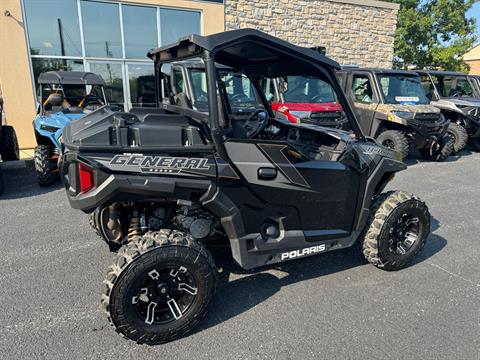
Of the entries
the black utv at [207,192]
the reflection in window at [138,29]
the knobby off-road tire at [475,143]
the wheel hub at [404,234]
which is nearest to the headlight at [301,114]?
the black utv at [207,192]

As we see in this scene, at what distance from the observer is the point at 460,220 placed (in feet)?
15.6

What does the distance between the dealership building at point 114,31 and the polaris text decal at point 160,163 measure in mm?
8093

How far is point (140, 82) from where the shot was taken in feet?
35.2

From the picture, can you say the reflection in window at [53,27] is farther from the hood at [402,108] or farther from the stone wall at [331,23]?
the hood at [402,108]

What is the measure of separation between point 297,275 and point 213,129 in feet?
5.56

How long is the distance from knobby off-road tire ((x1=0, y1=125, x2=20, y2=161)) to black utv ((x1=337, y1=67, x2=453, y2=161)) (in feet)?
23.1

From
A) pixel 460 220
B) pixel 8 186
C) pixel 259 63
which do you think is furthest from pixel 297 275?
pixel 8 186

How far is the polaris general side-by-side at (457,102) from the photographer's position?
9250 millimetres

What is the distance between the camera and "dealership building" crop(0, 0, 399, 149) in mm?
9039

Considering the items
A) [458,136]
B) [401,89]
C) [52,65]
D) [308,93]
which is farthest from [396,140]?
[52,65]

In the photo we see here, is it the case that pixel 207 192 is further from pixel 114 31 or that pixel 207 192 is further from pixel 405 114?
pixel 114 31

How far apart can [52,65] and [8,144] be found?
3850 millimetres

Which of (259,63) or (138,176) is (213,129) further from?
(259,63)

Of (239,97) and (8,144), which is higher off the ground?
(239,97)
